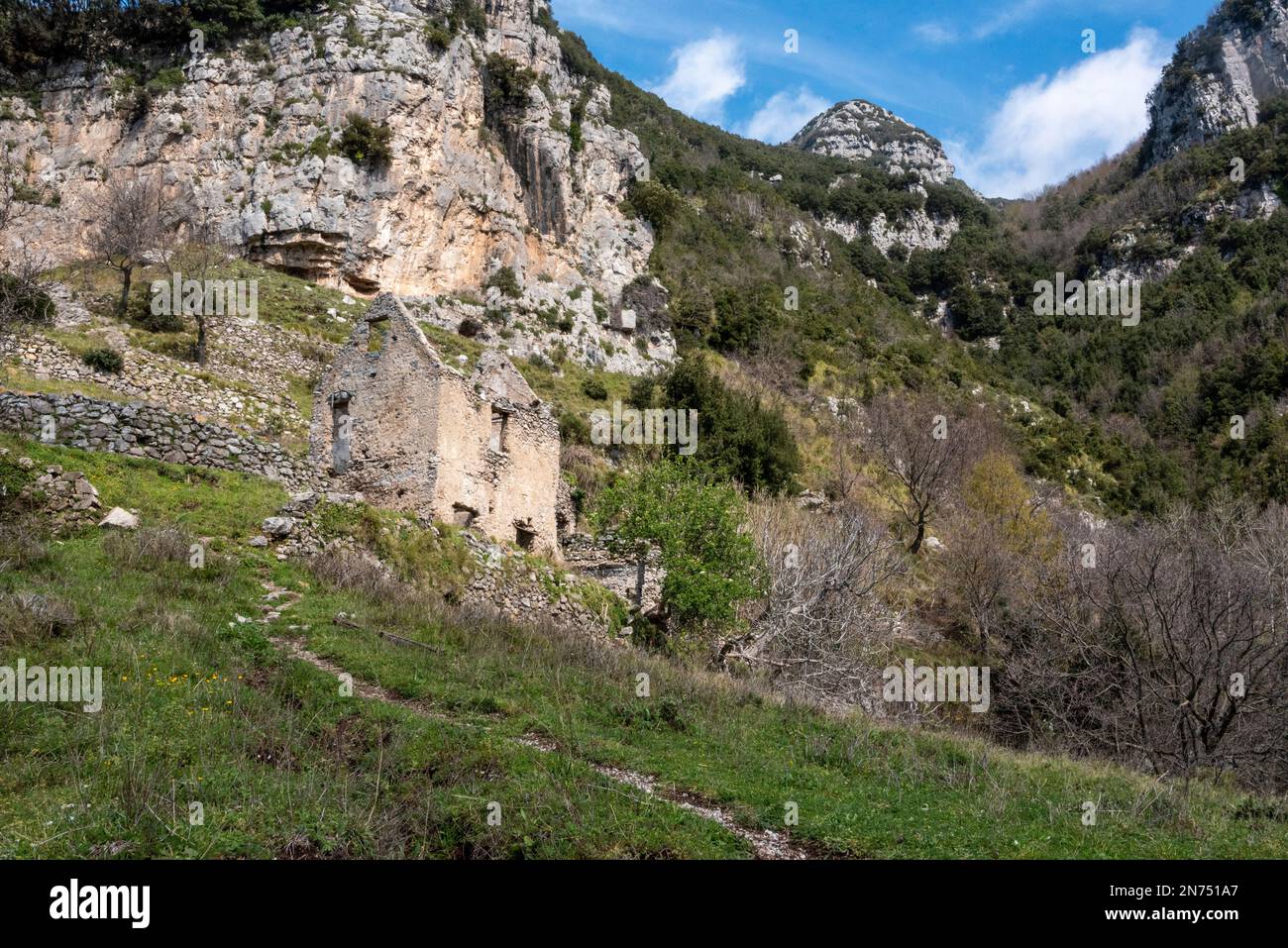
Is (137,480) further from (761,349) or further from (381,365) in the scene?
(761,349)

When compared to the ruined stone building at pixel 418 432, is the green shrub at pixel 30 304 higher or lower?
higher

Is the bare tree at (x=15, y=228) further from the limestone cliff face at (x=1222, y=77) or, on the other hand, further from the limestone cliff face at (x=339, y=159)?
the limestone cliff face at (x=1222, y=77)

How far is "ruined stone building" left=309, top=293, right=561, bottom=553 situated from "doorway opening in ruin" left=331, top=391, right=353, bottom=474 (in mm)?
21

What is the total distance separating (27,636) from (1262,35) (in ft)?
382

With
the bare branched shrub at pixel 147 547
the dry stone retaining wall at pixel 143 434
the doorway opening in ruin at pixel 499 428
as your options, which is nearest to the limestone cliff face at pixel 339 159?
the doorway opening in ruin at pixel 499 428

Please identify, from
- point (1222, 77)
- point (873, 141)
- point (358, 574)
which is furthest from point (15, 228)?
point (873, 141)

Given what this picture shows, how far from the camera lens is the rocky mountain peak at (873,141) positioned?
132000 mm

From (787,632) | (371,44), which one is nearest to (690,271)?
(371,44)

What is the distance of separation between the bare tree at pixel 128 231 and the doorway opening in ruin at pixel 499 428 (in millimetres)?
18866

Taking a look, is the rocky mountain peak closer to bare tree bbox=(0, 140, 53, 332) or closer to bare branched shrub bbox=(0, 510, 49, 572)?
bare tree bbox=(0, 140, 53, 332)

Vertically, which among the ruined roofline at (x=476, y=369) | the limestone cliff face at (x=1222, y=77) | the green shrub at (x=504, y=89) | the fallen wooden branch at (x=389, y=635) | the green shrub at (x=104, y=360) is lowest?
the fallen wooden branch at (x=389, y=635)

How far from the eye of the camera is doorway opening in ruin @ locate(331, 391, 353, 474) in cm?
1773

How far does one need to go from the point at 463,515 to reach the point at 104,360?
13.5m

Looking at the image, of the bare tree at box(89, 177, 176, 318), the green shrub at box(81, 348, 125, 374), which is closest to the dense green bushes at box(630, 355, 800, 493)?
the green shrub at box(81, 348, 125, 374)
